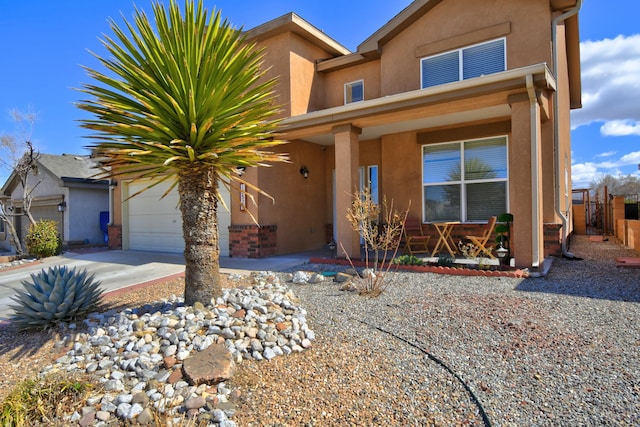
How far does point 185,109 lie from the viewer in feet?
12.8

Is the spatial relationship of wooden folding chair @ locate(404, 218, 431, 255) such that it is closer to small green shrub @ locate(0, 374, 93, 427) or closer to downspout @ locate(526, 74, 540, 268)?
downspout @ locate(526, 74, 540, 268)

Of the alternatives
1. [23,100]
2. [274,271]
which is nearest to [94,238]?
[23,100]

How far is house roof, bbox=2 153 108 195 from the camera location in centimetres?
1569

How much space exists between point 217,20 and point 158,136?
1.46 m

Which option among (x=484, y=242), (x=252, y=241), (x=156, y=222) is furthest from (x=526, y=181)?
(x=156, y=222)

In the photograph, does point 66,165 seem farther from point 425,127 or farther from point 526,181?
point 526,181

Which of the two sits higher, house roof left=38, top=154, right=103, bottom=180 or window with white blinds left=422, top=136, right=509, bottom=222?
house roof left=38, top=154, right=103, bottom=180

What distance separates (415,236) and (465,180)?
1.82 meters

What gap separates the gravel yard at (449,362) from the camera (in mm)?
2529

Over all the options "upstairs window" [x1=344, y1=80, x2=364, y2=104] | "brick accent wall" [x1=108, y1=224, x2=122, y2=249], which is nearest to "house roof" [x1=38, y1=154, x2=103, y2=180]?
"brick accent wall" [x1=108, y1=224, x2=122, y2=249]

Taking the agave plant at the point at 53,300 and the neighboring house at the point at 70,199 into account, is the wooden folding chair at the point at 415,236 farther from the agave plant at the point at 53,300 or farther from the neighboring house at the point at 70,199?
the neighboring house at the point at 70,199

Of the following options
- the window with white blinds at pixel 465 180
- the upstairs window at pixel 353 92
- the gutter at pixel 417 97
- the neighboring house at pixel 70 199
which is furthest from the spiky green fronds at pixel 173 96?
the neighboring house at pixel 70 199

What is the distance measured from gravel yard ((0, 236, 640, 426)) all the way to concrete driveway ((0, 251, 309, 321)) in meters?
2.67

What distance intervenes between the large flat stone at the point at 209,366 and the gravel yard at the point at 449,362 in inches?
4.9
